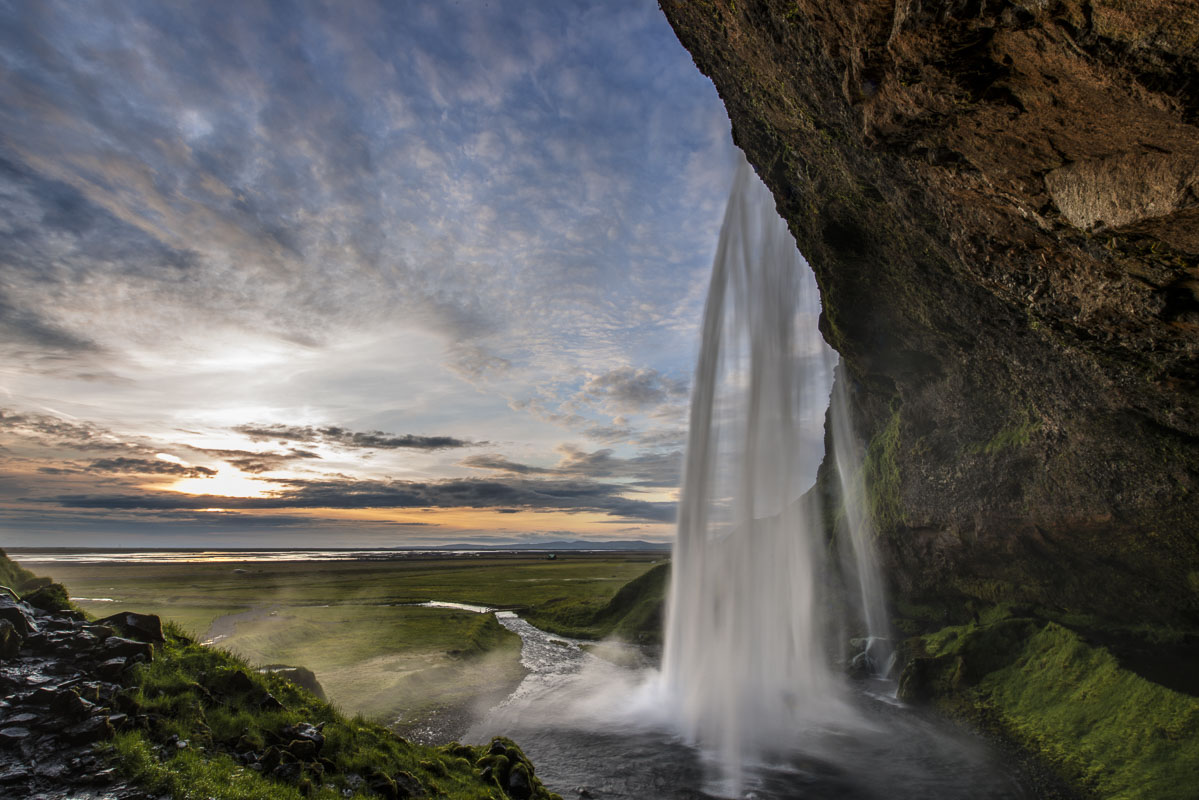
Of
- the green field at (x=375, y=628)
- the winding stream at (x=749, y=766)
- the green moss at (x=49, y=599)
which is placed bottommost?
the green field at (x=375, y=628)

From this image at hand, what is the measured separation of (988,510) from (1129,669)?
765 cm

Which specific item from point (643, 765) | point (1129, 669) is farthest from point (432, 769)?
point (1129, 669)

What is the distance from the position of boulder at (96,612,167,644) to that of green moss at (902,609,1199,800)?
26.9m

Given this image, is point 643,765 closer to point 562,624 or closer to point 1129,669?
point 1129,669

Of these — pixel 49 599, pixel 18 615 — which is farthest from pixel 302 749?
pixel 49 599

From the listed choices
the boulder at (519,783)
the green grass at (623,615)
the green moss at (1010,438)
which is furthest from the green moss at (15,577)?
the green moss at (1010,438)

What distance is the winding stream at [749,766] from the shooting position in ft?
54.2

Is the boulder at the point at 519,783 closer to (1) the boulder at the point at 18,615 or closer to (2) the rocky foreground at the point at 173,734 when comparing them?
(2) the rocky foreground at the point at 173,734

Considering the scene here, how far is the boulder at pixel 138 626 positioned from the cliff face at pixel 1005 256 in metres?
22.0

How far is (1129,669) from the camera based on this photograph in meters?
19.2

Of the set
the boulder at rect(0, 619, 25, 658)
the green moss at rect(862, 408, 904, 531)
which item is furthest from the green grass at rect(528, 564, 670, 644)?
the boulder at rect(0, 619, 25, 658)

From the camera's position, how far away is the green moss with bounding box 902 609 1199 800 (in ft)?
51.5

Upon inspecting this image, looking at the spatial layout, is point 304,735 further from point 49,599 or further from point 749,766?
point 749,766

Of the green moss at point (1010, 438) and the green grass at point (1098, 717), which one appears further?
the green moss at point (1010, 438)
